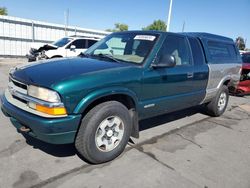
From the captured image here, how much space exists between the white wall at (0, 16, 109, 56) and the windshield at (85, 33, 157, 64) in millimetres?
13478

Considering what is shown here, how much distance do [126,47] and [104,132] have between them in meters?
1.66

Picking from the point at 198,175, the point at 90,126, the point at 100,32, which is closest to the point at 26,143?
the point at 90,126

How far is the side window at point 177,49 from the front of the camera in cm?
388

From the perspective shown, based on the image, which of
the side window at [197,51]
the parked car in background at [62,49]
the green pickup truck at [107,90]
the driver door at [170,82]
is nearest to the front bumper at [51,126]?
the green pickup truck at [107,90]

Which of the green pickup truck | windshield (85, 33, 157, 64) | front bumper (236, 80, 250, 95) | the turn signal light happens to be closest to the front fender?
the green pickup truck

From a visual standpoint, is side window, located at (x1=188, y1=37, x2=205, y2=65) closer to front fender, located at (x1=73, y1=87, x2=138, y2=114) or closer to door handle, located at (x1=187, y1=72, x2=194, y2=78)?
door handle, located at (x1=187, y1=72, x2=194, y2=78)

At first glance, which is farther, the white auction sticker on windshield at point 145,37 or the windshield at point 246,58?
the windshield at point 246,58

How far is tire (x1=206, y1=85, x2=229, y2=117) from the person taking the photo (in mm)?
5562

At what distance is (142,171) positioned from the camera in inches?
120

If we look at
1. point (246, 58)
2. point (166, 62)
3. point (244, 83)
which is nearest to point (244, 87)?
point (244, 83)

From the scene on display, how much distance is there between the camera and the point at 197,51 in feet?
15.1

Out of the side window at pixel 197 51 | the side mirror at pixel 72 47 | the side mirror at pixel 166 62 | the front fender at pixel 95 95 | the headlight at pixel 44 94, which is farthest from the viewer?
the side mirror at pixel 72 47

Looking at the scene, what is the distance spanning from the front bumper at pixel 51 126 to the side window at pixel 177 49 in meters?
1.79

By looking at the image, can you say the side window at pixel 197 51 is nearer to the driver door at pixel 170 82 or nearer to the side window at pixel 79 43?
the driver door at pixel 170 82
